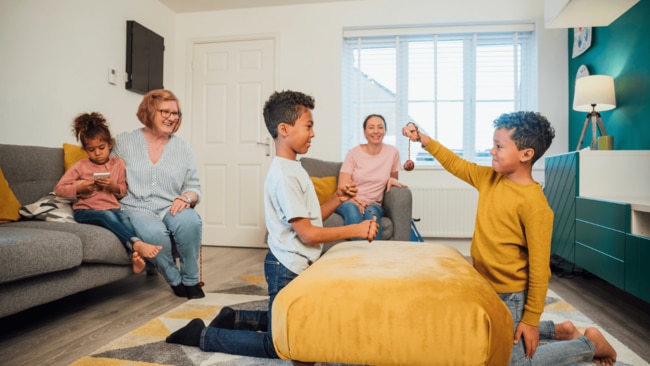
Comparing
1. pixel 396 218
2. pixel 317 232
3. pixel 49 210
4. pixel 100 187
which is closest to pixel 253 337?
pixel 317 232

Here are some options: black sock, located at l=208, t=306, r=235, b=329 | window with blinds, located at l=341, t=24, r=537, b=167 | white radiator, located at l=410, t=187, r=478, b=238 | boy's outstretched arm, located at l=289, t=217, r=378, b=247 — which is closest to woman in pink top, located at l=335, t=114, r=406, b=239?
white radiator, located at l=410, t=187, r=478, b=238

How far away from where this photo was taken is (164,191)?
2.46 m

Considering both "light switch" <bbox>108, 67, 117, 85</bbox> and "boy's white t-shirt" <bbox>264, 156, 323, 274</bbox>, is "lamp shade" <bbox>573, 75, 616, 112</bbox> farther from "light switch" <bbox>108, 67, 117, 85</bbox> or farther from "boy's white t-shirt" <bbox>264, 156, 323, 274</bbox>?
"light switch" <bbox>108, 67, 117, 85</bbox>

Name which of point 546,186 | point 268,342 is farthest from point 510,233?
point 546,186

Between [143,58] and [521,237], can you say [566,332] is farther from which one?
[143,58]

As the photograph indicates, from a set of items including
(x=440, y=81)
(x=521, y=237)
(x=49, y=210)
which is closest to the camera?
(x=521, y=237)

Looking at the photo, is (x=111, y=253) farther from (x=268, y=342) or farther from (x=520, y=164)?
(x=520, y=164)

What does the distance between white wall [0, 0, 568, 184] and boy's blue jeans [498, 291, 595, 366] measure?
2745 mm

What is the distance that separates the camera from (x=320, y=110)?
4234mm

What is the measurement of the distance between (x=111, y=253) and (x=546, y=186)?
9.41 ft

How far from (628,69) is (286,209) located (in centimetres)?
267

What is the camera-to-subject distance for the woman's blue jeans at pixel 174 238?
89.6 inches

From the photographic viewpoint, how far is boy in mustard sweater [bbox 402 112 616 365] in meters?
1.24

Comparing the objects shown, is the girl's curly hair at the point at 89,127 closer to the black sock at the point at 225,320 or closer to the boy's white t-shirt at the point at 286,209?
the black sock at the point at 225,320
